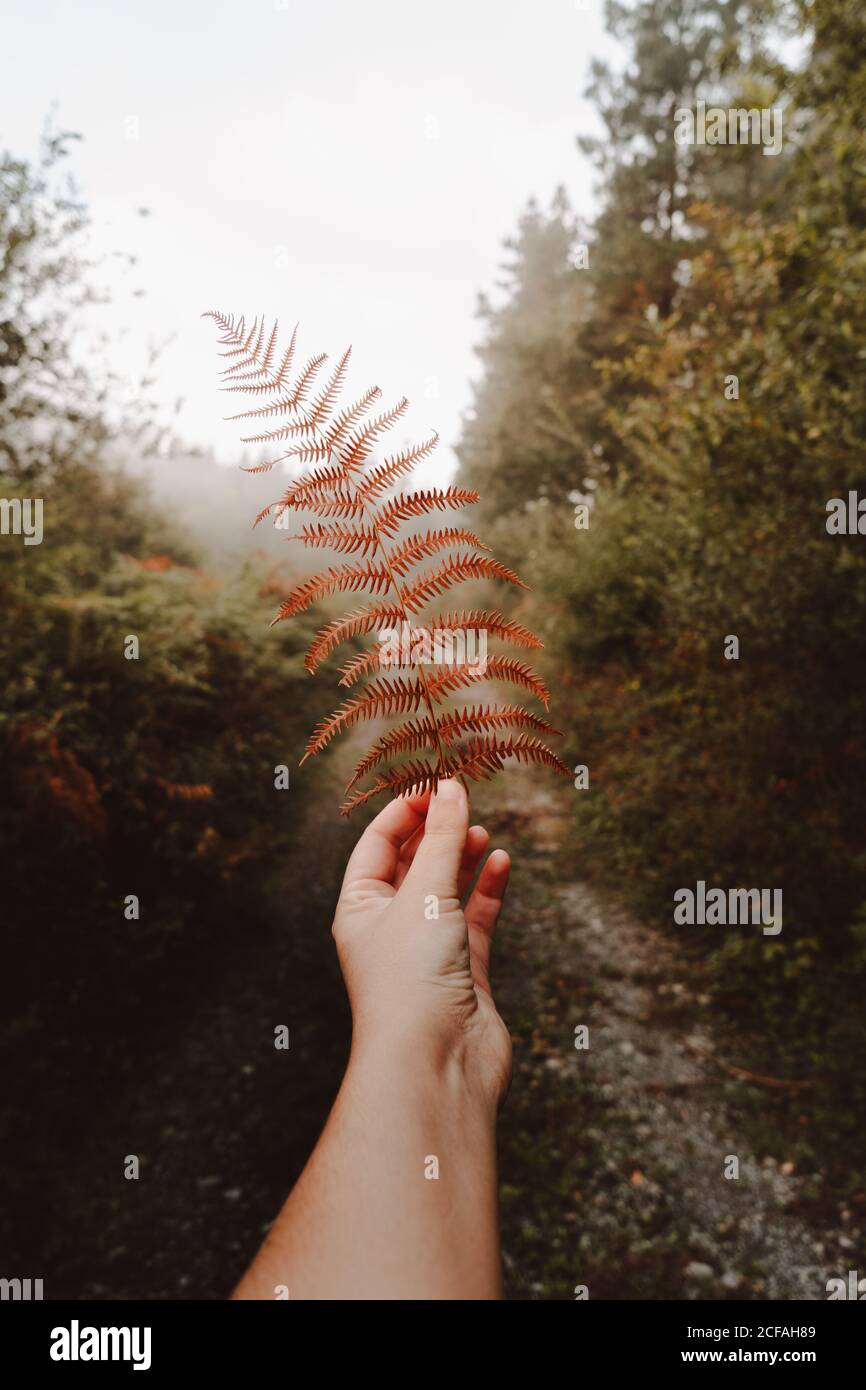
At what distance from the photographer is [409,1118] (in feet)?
4.83

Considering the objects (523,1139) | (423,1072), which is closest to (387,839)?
(423,1072)

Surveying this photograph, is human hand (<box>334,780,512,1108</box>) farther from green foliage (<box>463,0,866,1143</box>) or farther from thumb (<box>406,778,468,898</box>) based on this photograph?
green foliage (<box>463,0,866,1143</box>)

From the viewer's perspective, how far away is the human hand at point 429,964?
168 centimetres

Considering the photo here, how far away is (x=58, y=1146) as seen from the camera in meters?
4.54

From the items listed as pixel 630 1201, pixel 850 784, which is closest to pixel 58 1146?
pixel 630 1201

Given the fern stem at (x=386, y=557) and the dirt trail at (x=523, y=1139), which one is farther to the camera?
the dirt trail at (x=523, y=1139)

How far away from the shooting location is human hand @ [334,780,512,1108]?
168cm

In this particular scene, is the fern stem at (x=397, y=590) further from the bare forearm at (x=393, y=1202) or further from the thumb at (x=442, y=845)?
the bare forearm at (x=393, y=1202)

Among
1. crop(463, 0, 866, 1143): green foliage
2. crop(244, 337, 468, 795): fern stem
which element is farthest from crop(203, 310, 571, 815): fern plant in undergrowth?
crop(463, 0, 866, 1143): green foliage

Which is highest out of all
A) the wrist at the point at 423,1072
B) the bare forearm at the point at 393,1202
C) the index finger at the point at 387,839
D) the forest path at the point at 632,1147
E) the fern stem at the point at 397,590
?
the fern stem at the point at 397,590

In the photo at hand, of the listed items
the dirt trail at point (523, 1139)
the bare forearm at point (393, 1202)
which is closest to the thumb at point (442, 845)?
the bare forearm at point (393, 1202)

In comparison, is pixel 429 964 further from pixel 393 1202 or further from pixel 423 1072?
pixel 393 1202

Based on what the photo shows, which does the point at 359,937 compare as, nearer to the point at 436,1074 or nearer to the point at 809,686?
the point at 436,1074
